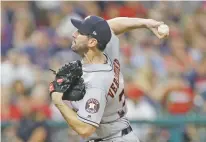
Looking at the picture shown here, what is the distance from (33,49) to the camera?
34.7 ft

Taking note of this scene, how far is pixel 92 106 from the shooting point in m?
5.60

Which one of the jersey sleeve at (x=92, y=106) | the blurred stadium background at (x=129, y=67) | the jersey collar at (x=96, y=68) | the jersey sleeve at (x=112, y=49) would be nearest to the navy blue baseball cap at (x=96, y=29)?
the jersey collar at (x=96, y=68)

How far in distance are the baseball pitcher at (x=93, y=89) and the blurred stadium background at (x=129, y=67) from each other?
2.56 meters

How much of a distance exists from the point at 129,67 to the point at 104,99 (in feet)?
16.1

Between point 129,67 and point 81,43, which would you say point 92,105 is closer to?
point 81,43

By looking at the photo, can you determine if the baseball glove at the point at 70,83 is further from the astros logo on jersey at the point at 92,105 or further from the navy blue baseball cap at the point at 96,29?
the navy blue baseball cap at the point at 96,29

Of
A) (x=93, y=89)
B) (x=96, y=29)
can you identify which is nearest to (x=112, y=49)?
(x=96, y=29)

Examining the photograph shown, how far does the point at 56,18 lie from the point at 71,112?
6.15 m

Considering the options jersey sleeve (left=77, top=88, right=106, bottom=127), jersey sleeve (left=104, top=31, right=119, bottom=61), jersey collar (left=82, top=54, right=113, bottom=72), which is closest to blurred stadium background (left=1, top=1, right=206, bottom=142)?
jersey sleeve (left=104, top=31, right=119, bottom=61)

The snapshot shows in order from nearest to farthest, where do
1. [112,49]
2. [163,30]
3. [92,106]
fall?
[92,106] → [163,30] → [112,49]

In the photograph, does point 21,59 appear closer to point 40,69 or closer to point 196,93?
point 40,69

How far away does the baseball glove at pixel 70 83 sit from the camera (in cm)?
563

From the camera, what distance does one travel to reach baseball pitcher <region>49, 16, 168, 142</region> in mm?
5602

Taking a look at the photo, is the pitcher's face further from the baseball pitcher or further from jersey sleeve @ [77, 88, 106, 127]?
jersey sleeve @ [77, 88, 106, 127]
